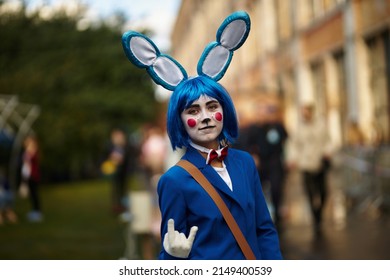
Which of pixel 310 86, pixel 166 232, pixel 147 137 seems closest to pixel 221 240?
pixel 166 232

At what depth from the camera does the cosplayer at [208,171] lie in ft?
10.9

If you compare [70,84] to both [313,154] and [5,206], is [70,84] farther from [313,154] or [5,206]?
[313,154]

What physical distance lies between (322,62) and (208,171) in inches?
839

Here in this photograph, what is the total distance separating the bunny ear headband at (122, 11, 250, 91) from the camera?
139 inches

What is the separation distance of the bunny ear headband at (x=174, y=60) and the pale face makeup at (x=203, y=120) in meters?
0.15

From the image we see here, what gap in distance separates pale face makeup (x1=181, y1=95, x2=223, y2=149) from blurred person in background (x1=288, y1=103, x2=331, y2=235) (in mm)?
7215

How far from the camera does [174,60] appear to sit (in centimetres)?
358

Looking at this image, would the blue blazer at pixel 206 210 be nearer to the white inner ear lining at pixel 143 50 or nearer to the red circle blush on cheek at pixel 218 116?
the red circle blush on cheek at pixel 218 116

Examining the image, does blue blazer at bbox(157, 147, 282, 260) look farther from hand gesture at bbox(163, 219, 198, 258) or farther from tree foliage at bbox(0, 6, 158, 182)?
tree foliage at bbox(0, 6, 158, 182)

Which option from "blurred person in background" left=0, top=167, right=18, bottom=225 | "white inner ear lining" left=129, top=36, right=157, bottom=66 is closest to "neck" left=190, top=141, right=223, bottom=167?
"white inner ear lining" left=129, top=36, right=157, bottom=66

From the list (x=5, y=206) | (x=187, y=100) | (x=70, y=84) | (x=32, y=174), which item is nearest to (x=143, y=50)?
(x=187, y=100)

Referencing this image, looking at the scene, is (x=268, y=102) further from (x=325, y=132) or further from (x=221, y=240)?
A: (x=221, y=240)

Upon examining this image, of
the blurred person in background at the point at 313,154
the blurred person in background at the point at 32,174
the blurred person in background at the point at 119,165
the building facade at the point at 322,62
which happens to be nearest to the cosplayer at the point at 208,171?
the blurred person in background at the point at 313,154

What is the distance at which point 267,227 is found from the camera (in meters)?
3.51
